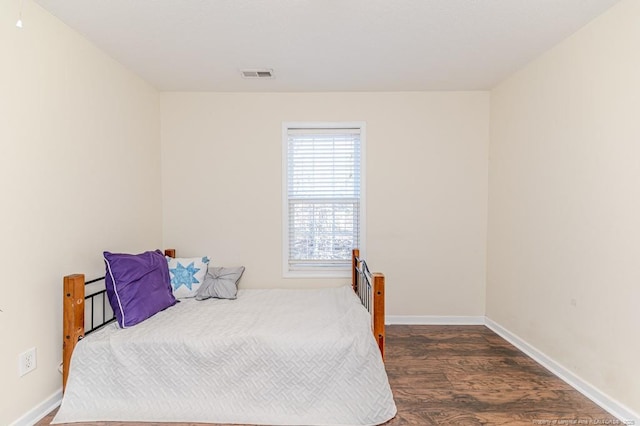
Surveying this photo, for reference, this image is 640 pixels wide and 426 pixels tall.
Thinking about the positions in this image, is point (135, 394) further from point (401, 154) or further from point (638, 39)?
point (638, 39)

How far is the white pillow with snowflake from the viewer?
2960 millimetres

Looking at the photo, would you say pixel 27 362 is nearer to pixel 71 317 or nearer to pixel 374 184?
pixel 71 317

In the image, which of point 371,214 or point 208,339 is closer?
point 208,339

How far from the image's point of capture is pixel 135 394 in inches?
78.7

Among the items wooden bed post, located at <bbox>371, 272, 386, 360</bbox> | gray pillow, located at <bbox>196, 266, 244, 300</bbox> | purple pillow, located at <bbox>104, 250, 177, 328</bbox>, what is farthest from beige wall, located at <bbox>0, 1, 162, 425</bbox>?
wooden bed post, located at <bbox>371, 272, 386, 360</bbox>

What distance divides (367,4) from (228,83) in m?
1.66

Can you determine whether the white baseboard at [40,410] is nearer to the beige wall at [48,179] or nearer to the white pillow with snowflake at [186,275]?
the beige wall at [48,179]

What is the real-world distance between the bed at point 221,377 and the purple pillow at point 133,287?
0.18m

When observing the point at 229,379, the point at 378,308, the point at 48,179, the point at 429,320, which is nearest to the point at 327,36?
the point at 378,308

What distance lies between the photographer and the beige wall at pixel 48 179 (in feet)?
5.89

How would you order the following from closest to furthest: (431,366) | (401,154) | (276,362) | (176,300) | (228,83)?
1. (276,362)
2. (431,366)
3. (176,300)
4. (228,83)
5. (401,154)

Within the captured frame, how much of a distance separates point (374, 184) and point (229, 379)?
2.22 metres

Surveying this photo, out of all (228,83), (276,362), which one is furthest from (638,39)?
(228,83)

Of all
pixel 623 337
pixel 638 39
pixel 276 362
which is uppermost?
pixel 638 39
